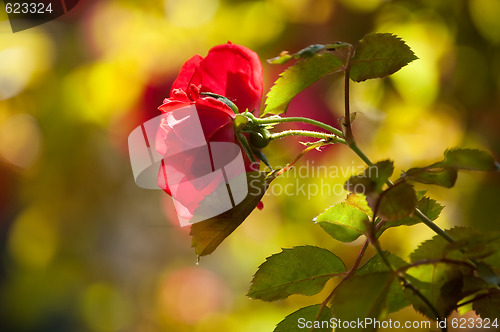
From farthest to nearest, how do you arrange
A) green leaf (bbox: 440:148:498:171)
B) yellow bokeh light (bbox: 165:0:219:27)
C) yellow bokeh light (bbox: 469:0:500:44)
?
1. yellow bokeh light (bbox: 165:0:219:27)
2. yellow bokeh light (bbox: 469:0:500:44)
3. green leaf (bbox: 440:148:498:171)

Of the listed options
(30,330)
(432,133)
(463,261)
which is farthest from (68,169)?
(463,261)

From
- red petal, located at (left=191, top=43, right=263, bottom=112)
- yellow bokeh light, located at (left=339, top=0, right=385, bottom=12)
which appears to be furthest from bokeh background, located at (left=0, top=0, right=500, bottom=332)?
red petal, located at (left=191, top=43, right=263, bottom=112)

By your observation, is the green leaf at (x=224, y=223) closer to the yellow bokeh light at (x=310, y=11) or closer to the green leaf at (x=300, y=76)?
the green leaf at (x=300, y=76)

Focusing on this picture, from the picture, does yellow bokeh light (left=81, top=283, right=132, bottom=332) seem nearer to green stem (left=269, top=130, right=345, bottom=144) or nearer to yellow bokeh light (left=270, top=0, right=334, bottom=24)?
yellow bokeh light (left=270, top=0, right=334, bottom=24)

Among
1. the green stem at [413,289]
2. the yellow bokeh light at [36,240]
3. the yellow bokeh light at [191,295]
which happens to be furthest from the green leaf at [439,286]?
the yellow bokeh light at [36,240]

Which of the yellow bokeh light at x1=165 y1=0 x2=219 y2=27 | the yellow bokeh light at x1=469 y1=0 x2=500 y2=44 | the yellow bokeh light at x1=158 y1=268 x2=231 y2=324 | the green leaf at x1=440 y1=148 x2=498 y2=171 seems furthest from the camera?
the yellow bokeh light at x1=158 y1=268 x2=231 y2=324

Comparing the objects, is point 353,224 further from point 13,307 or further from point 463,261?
point 13,307

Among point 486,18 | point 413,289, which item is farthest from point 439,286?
point 486,18
